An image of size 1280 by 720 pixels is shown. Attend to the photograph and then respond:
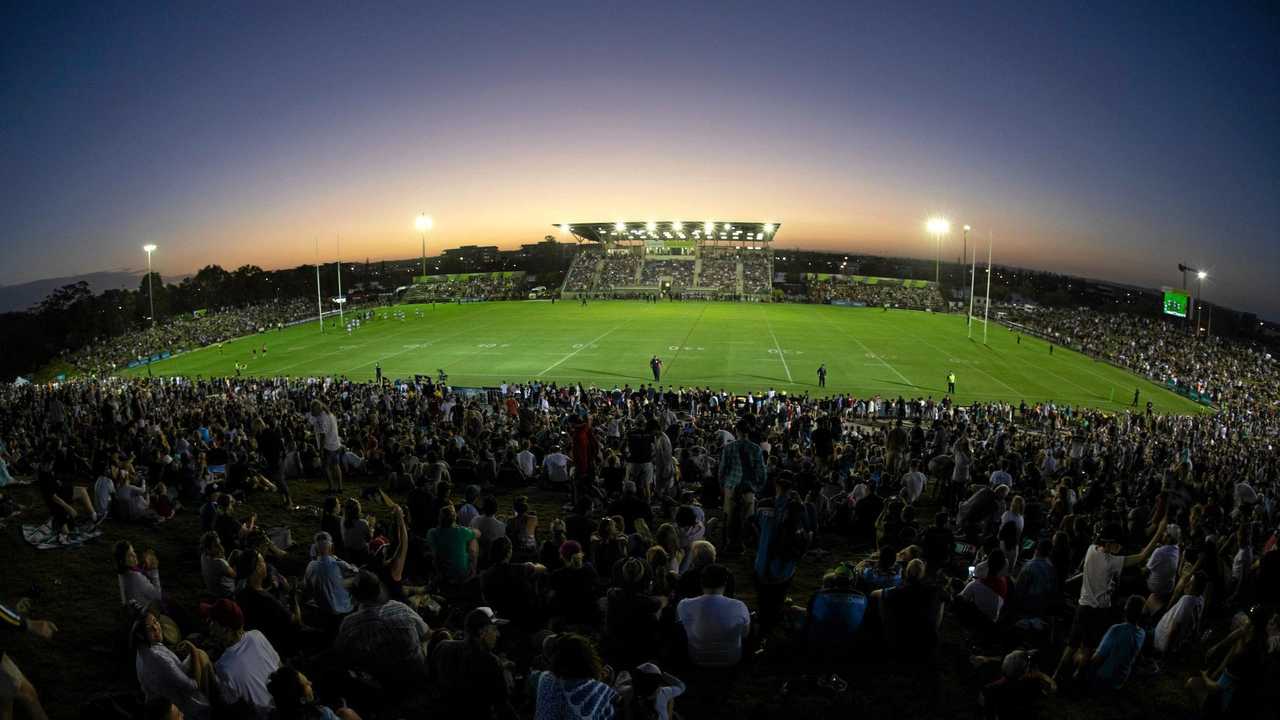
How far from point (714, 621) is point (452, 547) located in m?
3.25

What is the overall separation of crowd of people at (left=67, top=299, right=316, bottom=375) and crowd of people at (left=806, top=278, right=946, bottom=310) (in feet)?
230

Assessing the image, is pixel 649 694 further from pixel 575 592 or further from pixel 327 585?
pixel 327 585

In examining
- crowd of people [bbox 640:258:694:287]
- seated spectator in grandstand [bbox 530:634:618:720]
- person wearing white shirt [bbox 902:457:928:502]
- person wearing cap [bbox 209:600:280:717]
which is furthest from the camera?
crowd of people [bbox 640:258:694:287]

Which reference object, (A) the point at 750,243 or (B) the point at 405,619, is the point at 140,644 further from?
(A) the point at 750,243

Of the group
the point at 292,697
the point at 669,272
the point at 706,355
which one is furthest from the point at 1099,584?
the point at 669,272

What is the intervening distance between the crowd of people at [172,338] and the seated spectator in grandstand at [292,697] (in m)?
56.2

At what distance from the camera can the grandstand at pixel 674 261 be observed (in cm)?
10262

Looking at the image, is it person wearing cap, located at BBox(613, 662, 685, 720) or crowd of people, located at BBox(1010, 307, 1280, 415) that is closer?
person wearing cap, located at BBox(613, 662, 685, 720)

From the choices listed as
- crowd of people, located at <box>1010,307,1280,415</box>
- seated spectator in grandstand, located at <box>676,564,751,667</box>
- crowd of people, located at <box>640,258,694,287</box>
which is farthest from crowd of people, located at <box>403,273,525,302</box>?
seated spectator in grandstand, located at <box>676,564,751,667</box>

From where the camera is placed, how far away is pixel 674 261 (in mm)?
113938

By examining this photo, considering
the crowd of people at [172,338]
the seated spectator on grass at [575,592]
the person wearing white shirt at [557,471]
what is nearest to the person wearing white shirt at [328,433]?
the person wearing white shirt at [557,471]

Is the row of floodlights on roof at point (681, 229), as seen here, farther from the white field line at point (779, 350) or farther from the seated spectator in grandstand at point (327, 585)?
the seated spectator in grandstand at point (327, 585)

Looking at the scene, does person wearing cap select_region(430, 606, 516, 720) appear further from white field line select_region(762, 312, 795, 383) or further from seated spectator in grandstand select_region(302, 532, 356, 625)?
white field line select_region(762, 312, 795, 383)

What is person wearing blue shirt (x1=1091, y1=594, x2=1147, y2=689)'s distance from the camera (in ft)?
17.6
